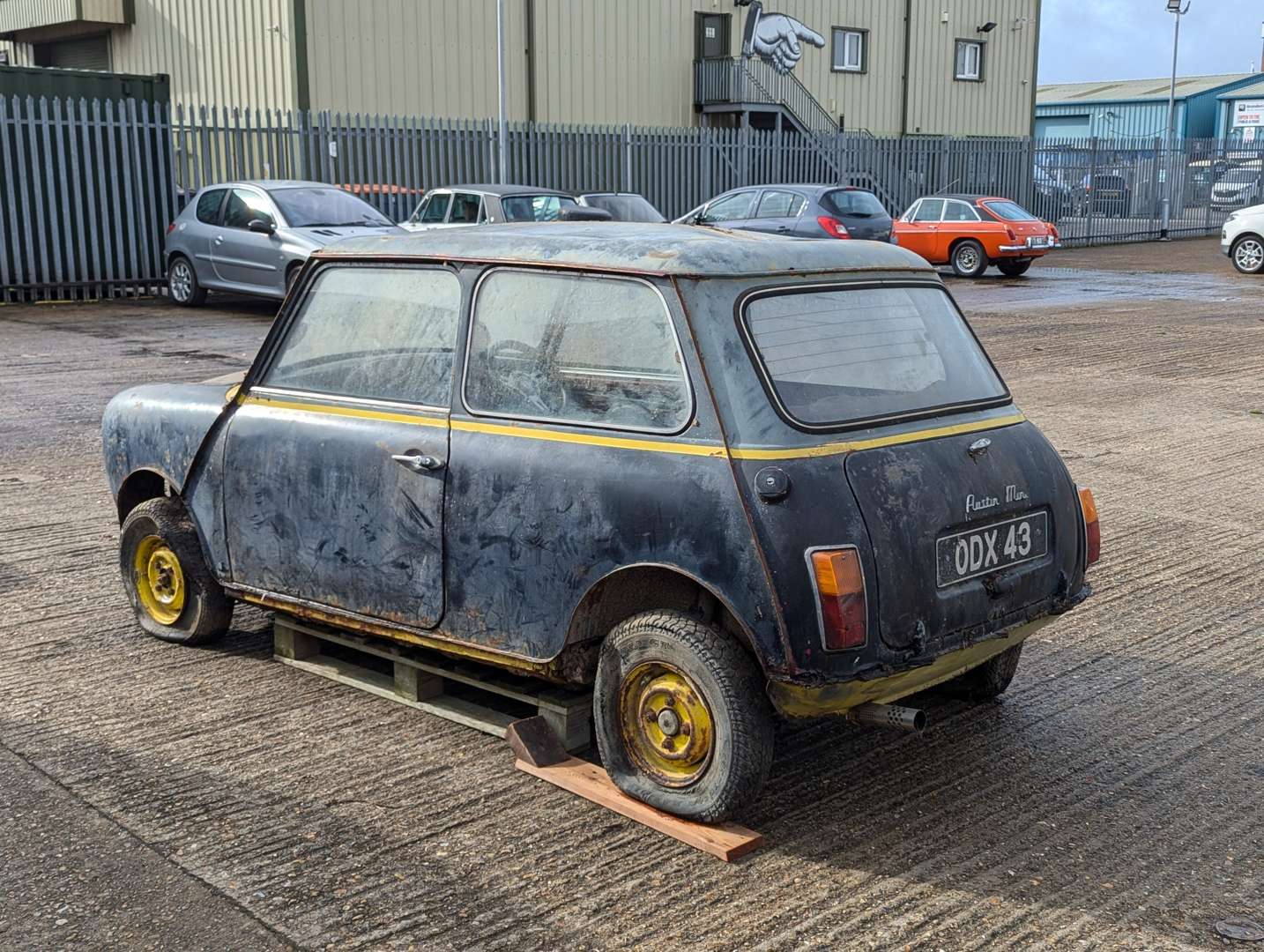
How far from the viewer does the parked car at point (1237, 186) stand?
40812 mm

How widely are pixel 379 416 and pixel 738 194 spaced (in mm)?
20340

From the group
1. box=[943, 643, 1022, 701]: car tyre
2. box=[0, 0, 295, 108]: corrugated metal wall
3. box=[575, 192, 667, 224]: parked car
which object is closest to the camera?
box=[943, 643, 1022, 701]: car tyre

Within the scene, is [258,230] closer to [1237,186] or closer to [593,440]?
[593,440]

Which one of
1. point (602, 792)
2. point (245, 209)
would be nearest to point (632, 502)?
point (602, 792)

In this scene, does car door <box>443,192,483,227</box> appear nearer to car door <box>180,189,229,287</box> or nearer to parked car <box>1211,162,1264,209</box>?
car door <box>180,189,229,287</box>

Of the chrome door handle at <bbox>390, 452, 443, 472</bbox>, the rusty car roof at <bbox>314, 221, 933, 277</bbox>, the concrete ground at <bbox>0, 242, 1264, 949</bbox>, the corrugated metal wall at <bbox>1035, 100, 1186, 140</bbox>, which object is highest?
the corrugated metal wall at <bbox>1035, 100, 1186, 140</bbox>

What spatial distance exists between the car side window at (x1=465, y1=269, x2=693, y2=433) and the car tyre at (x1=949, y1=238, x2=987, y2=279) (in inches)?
867

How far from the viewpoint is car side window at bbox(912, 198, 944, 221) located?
25922mm

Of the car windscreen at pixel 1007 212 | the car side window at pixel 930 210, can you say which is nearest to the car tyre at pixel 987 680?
the car windscreen at pixel 1007 212

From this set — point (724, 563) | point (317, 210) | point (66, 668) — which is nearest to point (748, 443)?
point (724, 563)

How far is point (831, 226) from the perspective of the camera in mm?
22672

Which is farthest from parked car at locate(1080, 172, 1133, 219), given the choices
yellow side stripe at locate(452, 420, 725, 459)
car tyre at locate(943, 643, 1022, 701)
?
yellow side stripe at locate(452, 420, 725, 459)

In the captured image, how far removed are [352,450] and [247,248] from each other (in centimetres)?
1392

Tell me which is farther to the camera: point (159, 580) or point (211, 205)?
point (211, 205)
